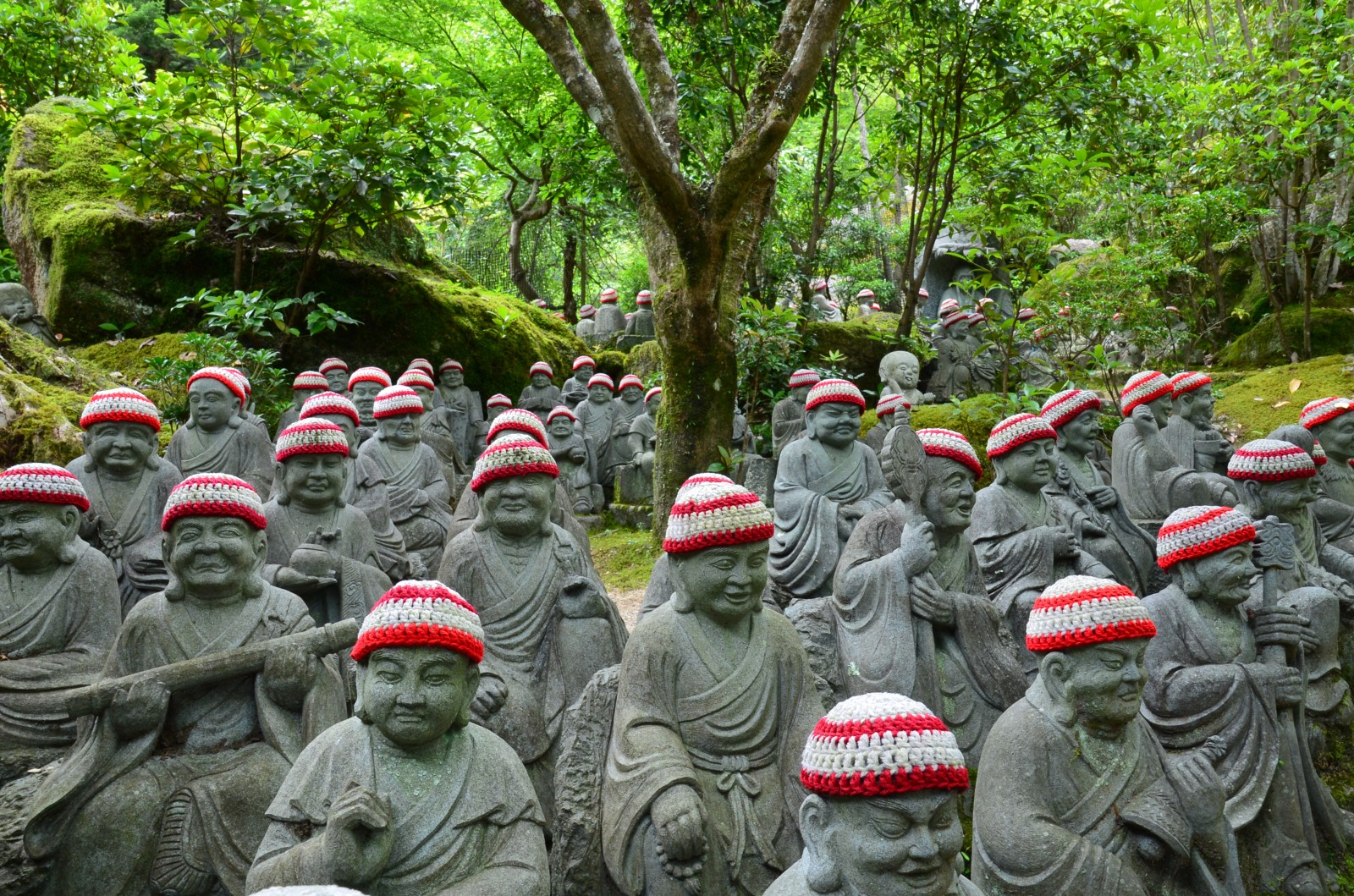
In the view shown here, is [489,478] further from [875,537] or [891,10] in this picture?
[891,10]

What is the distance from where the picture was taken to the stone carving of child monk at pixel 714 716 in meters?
4.09

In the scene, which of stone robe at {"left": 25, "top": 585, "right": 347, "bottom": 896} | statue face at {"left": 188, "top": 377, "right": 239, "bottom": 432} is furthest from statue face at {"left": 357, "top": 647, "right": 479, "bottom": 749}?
statue face at {"left": 188, "top": 377, "right": 239, "bottom": 432}

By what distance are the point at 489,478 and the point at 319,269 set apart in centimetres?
1134

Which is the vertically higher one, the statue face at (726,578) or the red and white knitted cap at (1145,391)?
the red and white knitted cap at (1145,391)

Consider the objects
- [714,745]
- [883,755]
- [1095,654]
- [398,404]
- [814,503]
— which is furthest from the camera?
[398,404]

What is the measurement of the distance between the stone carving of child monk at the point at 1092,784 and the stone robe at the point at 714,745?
0.79m

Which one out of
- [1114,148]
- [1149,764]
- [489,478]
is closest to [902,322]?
[1114,148]

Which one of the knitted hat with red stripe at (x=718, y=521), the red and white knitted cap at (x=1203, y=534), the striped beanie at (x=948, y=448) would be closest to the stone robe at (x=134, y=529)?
the knitted hat with red stripe at (x=718, y=521)

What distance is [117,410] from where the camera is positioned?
7199 millimetres

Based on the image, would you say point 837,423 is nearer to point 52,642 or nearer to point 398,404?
point 398,404

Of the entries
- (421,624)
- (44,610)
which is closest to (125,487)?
(44,610)

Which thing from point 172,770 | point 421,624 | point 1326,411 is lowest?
point 172,770

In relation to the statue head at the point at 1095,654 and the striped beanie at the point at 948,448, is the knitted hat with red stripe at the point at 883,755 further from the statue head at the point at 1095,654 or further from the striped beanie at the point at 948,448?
the striped beanie at the point at 948,448

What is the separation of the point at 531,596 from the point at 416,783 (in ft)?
7.13
